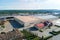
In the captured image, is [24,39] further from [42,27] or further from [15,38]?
[42,27]

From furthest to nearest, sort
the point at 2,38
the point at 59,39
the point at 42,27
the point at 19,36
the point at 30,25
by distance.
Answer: the point at 30,25, the point at 42,27, the point at 59,39, the point at 19,36, the point at 2,38

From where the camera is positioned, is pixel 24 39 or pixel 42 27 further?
pixel 42 27

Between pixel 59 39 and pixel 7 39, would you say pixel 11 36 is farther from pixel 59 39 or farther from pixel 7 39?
pixel 59 39

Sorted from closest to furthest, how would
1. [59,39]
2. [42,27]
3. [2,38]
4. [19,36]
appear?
[2,38]
[19,36]
[59,39]
[42,27]

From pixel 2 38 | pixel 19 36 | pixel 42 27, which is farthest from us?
pixel 42 27

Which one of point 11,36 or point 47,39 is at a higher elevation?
point 11,36

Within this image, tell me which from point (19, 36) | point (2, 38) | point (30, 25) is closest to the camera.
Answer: point (2, 38)

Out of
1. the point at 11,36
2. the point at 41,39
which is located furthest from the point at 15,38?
the point at 41,39

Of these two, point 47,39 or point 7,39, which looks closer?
point 7,39

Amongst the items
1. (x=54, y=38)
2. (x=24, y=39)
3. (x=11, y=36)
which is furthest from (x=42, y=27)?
(x=11, y=36)
